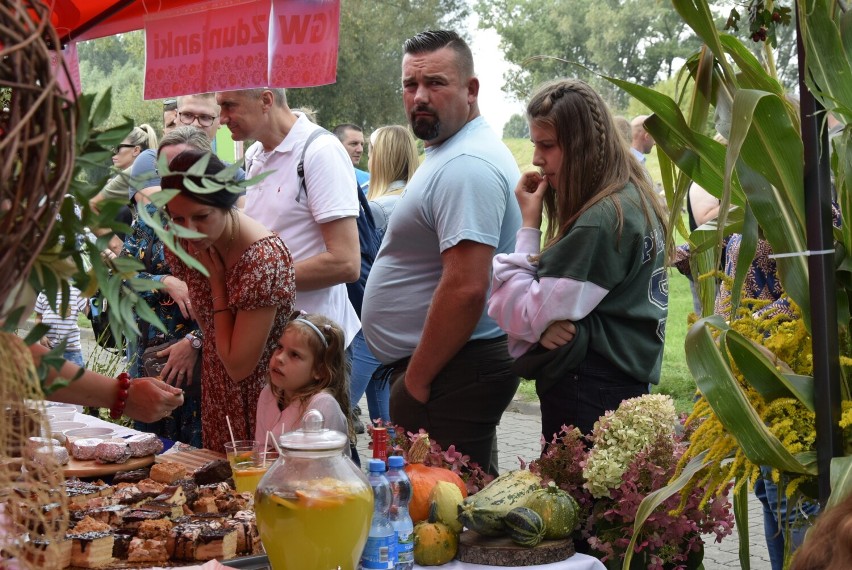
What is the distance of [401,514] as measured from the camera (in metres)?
2.12

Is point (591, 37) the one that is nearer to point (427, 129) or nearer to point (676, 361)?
point (676, 361)

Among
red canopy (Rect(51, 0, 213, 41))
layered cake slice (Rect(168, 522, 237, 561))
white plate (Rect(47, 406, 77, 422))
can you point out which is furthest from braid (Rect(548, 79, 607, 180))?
red canopy (Rect(51, 0, 213, 41))

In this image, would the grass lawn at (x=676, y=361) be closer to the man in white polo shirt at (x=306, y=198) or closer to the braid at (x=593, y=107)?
the man in white polo shirt at (x=306, y=198)

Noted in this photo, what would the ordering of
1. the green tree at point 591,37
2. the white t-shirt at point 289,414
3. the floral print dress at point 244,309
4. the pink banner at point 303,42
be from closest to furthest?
the white t-shirt at point 289,414
the floral print dress at point 244,309
the pink banner at point 303,42
the green tree at point 591,37

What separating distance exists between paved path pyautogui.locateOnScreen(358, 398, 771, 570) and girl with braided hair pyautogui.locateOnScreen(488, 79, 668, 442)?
32 centimetres

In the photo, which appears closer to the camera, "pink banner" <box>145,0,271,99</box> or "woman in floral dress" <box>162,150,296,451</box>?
"woman in floral dress" <box>162,150,296,451</box>

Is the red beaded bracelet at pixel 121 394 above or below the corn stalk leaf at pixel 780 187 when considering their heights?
below

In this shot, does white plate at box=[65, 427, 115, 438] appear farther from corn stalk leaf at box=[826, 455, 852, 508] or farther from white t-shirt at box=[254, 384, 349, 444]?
corn stalk leaf at box=[826, 455, 852, 508]

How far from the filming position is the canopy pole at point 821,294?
1918 millimetres

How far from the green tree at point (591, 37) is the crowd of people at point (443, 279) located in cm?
1969

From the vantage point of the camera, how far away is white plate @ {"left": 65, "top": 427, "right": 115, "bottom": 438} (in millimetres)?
3305

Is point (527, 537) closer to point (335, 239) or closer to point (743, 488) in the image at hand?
point (743, 488)

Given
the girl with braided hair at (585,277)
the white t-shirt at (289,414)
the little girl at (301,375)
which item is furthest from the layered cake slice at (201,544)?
the girl with braided hair at (585,277)

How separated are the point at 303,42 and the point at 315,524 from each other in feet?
9.31
